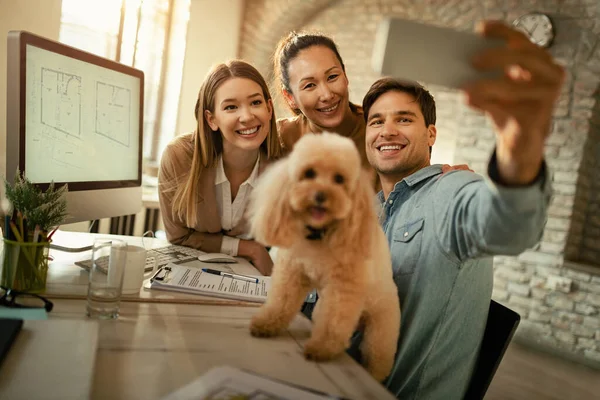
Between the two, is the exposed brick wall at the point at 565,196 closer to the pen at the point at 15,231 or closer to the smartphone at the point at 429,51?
the pen at the point at 15,231

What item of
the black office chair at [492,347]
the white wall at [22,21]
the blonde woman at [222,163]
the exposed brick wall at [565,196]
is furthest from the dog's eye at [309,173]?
the exposed brick wall at [565,196]

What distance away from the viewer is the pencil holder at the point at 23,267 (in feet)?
3.55

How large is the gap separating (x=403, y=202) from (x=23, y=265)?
97 centimetres

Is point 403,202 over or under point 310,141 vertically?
under

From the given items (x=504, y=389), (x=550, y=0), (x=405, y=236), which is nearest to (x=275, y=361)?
(x=405, y=236)

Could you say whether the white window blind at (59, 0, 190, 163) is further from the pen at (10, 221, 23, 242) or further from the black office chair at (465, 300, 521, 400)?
the black office chair at (465, 300, 521, 400)

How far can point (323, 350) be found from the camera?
2.96ft

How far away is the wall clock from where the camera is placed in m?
4.08

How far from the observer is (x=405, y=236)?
1265 mm

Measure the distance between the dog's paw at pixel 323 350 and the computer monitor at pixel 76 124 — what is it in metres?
0.86

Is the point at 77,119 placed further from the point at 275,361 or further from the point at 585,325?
the point at 585,325

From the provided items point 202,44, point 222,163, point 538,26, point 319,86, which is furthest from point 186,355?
point 202,44

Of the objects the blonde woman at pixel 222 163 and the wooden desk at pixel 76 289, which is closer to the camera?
the wooden desk at pixel 76 289

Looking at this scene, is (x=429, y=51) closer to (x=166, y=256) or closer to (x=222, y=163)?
(x=166, y=256)
